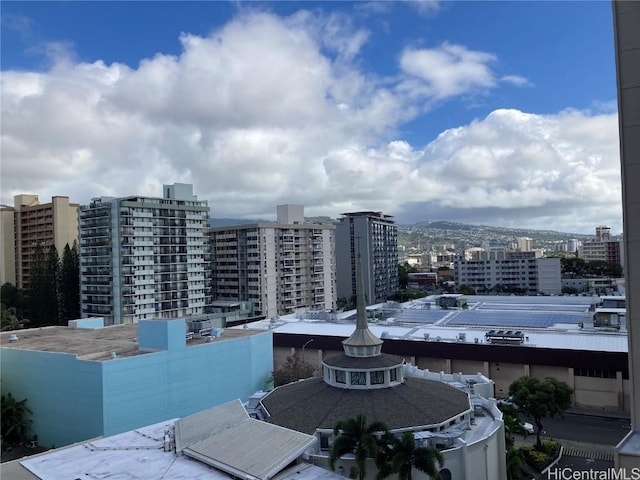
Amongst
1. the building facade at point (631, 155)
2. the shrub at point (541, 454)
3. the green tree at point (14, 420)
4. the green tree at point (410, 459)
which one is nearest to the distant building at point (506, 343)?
the shrub at point (541, 454)

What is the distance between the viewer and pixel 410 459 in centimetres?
2127

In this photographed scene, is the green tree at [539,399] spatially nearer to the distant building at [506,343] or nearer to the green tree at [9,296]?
the distant building at [506,343]

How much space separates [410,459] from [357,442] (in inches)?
90.8

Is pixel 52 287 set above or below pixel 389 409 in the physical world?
above

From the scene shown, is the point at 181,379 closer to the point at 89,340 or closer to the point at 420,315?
the point at 89,340

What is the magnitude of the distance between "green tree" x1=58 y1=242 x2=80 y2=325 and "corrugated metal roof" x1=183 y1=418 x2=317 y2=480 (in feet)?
241

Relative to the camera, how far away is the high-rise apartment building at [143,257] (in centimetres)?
8050

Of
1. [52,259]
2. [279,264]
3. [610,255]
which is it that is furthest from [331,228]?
[610,255]

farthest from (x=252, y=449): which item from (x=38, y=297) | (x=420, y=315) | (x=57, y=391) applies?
(x=38, y=297)

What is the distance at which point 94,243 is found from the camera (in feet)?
274

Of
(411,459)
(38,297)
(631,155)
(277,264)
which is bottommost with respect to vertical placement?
(411,459)

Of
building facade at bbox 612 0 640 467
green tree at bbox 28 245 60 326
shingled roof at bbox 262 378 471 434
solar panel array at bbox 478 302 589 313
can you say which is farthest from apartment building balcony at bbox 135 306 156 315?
building facade at bbox 612 0 640 467

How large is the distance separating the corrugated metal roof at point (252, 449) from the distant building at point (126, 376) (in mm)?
15479

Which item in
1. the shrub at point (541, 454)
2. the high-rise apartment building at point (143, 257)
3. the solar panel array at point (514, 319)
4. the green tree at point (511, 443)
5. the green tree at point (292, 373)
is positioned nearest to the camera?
the green tree at point (511, 443)
